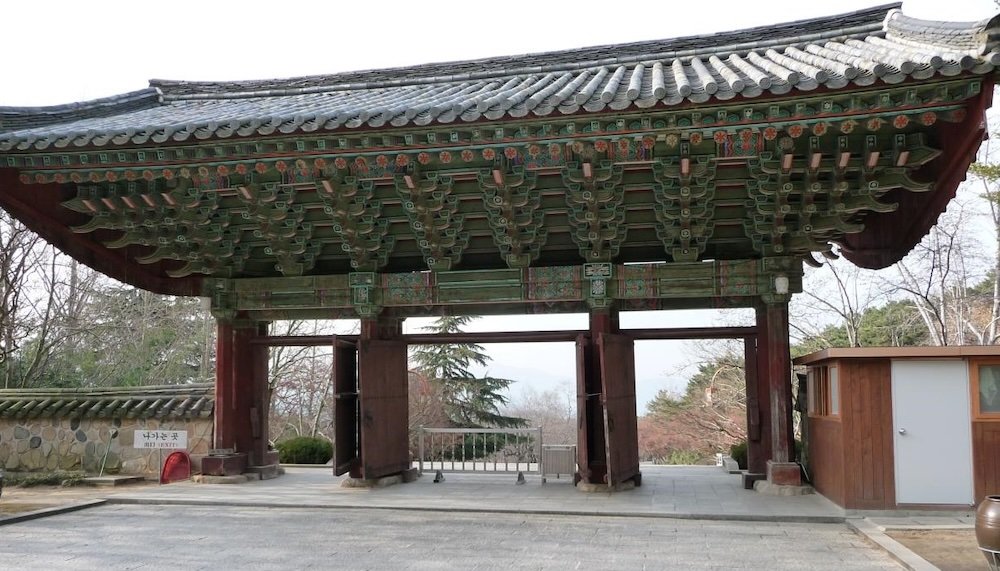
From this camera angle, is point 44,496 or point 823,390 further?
point 44,496

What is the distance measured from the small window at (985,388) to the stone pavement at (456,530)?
110 cm

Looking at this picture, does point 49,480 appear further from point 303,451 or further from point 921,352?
point 921,352

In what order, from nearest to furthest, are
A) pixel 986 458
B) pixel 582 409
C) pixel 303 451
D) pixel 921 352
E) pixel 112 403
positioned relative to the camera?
pixel 986 458
pixel 921 352
pixel 582 409
pixel 112 403
pixel 303 451

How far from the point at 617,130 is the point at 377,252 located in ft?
12.1

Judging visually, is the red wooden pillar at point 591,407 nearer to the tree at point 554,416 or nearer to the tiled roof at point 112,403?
the tiled roof at point 112,403

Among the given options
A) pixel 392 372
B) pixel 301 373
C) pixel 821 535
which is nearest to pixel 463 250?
pixel 392 372

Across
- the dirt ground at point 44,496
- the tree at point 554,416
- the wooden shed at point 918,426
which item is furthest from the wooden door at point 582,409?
the tree at point 554,416

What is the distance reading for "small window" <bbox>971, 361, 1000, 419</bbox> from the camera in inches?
268

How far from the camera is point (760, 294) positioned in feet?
28.0

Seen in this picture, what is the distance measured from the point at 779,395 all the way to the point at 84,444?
8953 millimetres

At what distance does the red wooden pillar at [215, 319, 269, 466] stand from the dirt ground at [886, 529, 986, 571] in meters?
7.24

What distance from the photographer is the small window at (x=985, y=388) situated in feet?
22.4

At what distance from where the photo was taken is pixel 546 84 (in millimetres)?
8438

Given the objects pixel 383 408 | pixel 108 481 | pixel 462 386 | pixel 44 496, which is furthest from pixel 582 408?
pixel 462 386
